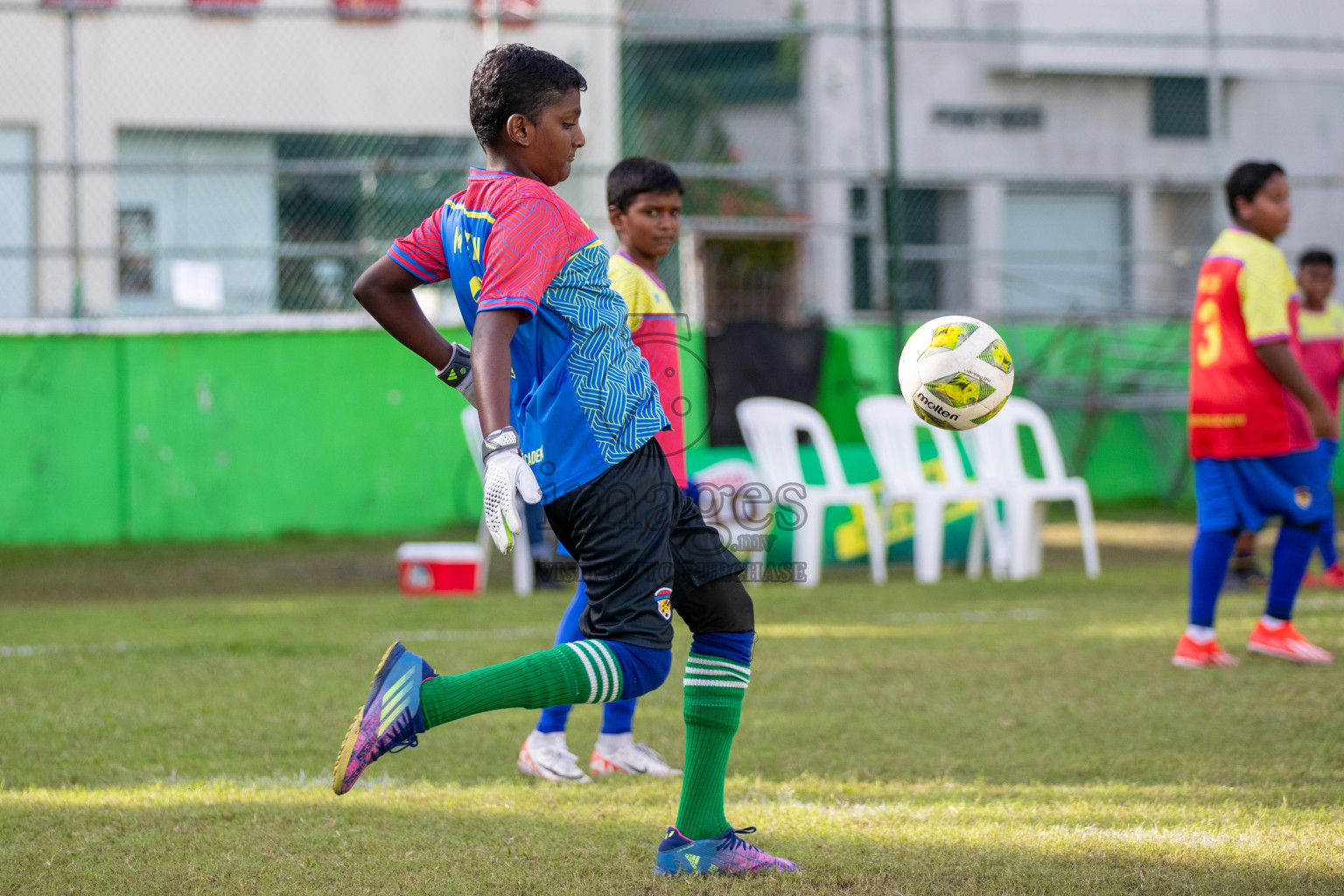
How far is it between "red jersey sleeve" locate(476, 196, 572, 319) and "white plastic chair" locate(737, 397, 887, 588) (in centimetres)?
562

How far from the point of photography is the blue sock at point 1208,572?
5.69 metres

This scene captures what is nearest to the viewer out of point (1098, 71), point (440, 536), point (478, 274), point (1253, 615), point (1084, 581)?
point (478, 274)

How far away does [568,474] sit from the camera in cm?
300

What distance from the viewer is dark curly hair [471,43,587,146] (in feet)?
10.0

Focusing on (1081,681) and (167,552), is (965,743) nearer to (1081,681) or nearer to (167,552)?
(1081,681)

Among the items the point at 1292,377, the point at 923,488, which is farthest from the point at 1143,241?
the point at 1292,377

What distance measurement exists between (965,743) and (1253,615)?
3332mm

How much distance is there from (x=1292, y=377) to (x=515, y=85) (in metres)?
3.85

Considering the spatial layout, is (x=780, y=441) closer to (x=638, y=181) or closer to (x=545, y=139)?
(x=638, y=181)

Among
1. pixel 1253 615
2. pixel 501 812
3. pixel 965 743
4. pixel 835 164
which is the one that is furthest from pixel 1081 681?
pixel 835 164

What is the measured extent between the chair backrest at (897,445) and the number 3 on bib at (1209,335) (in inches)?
129

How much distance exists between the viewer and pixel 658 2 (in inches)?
706

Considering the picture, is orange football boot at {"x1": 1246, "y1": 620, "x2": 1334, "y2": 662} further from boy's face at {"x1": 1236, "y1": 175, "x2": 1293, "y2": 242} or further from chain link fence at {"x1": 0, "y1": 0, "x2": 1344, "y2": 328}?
chain link fence at {"x1": 0, "y1": 0, "x2": 1344, "y2": 328}

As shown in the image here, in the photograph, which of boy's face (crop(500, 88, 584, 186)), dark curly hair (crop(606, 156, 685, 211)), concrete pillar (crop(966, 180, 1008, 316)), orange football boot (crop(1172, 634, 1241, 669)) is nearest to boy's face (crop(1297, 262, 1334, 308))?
orange football boot (crop(1172, 634, 1241, 669))
